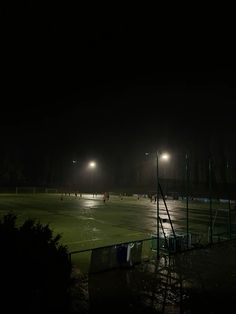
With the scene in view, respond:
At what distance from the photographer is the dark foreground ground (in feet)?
33.1

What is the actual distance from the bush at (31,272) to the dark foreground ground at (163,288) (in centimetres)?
145

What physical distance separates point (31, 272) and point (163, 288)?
6079 mm

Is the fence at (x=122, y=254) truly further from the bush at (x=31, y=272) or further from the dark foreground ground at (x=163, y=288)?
the bush at (x=31, y=272)

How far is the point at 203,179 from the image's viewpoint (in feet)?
318

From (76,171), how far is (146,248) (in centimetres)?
11124

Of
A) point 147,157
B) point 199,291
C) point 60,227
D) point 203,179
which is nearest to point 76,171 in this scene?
point 147,157

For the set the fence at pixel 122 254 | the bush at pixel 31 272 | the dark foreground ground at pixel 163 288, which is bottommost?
the dark foreground ground at pixel 163 288

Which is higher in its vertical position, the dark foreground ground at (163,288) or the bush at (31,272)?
the bush at (31,272)

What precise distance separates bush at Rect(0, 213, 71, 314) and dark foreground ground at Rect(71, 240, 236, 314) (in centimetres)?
145

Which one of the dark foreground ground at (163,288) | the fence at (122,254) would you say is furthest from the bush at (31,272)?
the fence at (122,254)

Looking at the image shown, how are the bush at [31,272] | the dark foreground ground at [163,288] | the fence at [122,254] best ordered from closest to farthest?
the bush at [31,272] → the dark foreground ground at [163,288] → the fence at [122,254]

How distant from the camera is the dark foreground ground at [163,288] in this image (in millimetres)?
10102

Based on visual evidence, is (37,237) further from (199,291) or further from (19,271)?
(199,291)

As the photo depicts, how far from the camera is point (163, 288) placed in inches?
466
